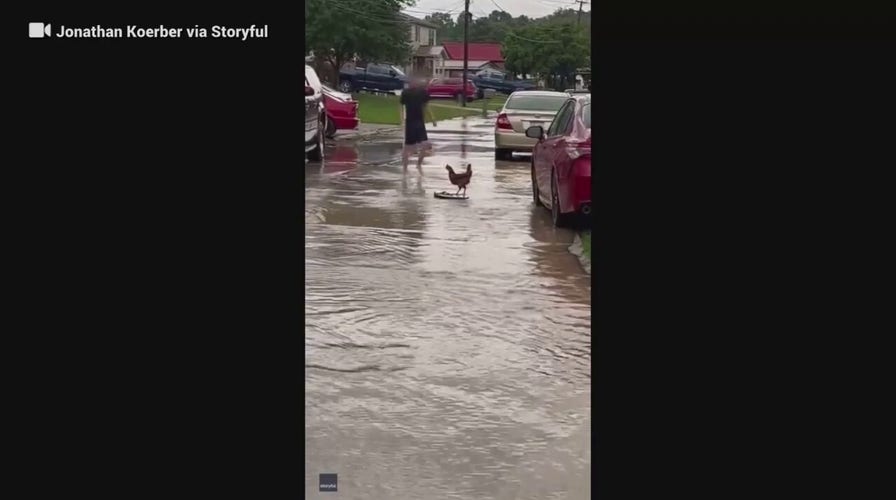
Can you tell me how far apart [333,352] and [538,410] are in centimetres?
141

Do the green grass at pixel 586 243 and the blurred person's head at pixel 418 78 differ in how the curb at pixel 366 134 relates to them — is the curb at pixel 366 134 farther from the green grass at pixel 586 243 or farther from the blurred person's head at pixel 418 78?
the green grass at pixel 586 243

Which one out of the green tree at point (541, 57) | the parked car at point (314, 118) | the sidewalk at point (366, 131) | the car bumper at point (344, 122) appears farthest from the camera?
the sidewalk at point (366, 131)

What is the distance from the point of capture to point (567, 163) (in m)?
10.1

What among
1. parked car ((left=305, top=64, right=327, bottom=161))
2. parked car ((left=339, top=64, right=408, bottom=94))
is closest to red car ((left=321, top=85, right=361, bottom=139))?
parked car ((left=305, top=64, right=327, bottom=161))

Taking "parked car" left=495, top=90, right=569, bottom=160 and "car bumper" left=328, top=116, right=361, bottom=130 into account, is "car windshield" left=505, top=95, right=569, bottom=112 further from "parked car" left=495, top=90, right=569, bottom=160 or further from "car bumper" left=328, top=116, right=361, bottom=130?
"car bumper" left=328, top=116, right=361, bottom=130

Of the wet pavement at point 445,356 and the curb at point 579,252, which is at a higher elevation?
the curb at point 579,252

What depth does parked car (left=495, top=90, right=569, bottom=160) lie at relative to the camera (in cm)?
1866

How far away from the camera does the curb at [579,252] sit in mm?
8866

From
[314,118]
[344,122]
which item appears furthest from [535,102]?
[344,122]

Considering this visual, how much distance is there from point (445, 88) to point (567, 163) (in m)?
7.34

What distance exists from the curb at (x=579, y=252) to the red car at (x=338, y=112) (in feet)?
42.7

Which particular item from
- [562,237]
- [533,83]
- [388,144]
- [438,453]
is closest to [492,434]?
[438,453]

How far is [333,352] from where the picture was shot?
20.1ft
